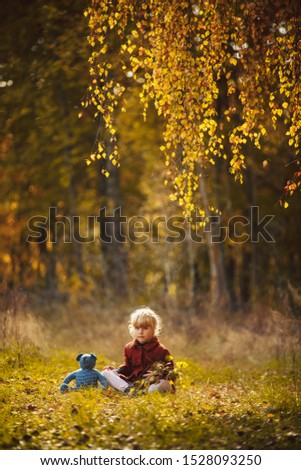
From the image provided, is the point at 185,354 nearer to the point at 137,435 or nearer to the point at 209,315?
the point at 209,315

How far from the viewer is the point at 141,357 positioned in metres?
8.56

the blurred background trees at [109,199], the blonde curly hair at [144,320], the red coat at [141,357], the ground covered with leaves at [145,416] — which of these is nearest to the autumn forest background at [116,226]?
the blurred background trees at [109,199]

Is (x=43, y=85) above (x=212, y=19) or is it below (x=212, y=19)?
above

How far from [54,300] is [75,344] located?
8.15 meters

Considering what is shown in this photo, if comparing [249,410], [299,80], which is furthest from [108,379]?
[299,80]

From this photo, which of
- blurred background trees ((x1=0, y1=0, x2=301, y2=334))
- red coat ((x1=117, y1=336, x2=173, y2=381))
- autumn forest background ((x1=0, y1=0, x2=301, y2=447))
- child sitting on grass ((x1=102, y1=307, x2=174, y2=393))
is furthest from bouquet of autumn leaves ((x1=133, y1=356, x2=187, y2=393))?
blurred background trees ((x1=0, y1=0, x2=301, y2=334))

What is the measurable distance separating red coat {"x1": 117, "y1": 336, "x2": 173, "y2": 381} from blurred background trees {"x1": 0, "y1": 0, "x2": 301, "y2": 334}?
4008 mm

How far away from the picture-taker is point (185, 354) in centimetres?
1247

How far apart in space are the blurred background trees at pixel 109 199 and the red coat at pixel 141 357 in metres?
4.01

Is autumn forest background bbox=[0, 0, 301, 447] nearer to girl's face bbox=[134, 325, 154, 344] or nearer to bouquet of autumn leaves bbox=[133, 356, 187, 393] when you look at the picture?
girl's face bbox=[134, 325, 154, 344]

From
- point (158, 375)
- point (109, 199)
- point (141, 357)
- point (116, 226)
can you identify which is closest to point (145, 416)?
point (158, 375)

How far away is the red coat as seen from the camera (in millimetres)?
8523

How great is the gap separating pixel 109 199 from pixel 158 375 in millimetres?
12929

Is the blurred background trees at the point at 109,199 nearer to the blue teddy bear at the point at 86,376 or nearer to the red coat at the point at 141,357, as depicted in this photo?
the red coat at the point at 141,357
